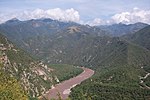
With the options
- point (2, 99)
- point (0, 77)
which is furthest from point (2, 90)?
point (0, 77)

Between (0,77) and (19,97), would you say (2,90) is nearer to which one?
(19,97)

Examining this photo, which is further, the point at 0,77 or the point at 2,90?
the point at 0,77

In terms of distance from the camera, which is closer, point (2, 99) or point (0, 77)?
point (2, 99)

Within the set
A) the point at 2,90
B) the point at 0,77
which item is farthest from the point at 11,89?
the point at 0,77

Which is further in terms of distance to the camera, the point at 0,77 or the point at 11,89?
the point at 0,77

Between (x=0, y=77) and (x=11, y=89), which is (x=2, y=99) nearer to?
(x=11, y=89)

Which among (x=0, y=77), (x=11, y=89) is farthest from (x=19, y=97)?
(x=0, y=77)

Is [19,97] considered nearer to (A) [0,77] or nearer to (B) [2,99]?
(B) [2,99]
